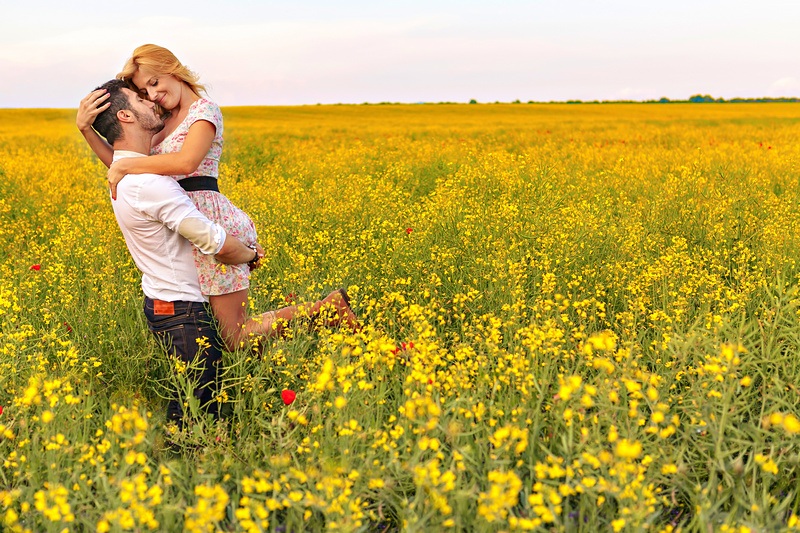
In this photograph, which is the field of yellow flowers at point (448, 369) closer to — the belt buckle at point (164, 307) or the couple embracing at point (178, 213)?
the couple embracing at point (178, 213)

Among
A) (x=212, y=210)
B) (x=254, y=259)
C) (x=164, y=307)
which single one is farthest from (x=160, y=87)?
(x=164, y=307)

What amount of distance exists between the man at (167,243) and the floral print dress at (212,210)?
63 mm

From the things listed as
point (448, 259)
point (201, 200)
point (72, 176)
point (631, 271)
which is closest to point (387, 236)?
point (448, 259)

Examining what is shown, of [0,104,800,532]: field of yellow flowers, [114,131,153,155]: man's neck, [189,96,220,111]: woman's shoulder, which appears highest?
[189,96,220,111]: woman's shoulder

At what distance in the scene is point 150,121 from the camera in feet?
9.65

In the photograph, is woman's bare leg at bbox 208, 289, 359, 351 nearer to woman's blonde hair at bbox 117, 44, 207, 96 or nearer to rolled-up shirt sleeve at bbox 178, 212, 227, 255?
rolled-up shirt sleeve at bbox 178, 212, 227, 255

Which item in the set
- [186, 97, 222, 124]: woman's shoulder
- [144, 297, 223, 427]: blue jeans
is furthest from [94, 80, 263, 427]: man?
[186, 97, 222, 124]: woman's shoulder

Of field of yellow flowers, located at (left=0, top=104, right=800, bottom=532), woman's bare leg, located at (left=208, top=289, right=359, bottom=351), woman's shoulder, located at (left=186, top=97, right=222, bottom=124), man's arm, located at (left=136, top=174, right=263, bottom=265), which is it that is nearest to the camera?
field of yellow flowers, located at (left=0, top=104, right=800, bottom=532)

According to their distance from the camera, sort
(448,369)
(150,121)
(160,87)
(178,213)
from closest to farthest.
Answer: (178,213) → (150,121) → (160,87) → (448,369)

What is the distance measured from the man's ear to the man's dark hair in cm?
1

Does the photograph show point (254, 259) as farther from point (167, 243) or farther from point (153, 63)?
point (153, 63)

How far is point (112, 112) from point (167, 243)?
0.62 m

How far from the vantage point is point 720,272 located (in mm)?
4473

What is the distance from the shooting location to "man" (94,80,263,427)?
9.30ft
